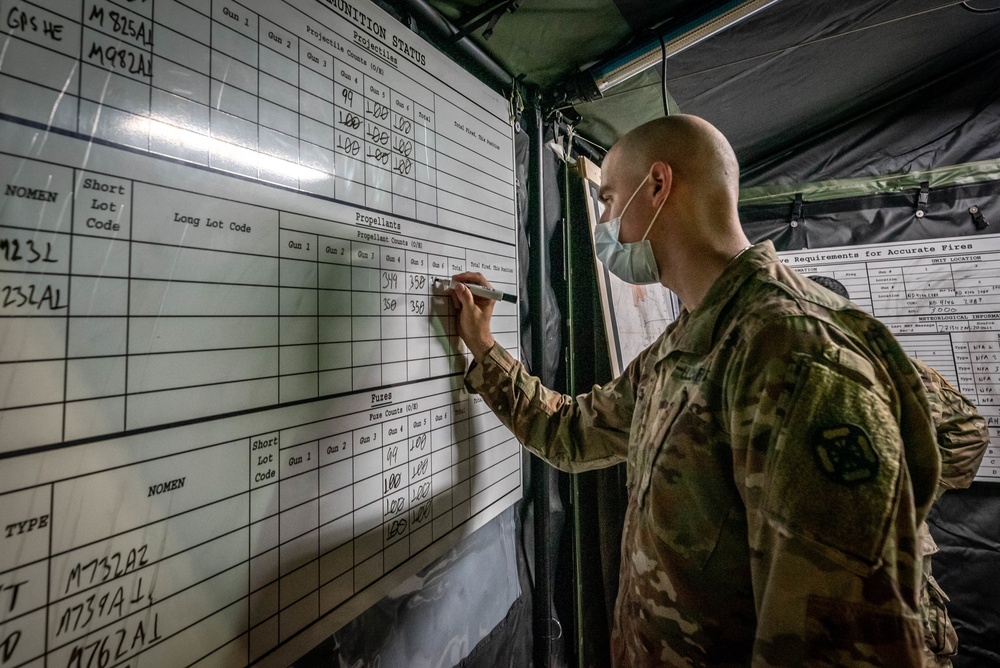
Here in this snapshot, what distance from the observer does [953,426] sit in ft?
3.65

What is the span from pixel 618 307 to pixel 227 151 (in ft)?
3.62

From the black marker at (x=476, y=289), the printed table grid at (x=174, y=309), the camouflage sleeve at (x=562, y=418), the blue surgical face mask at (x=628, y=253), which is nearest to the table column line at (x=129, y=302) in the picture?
the printed table grid at (x=174, y=309)

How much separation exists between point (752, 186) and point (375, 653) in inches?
88.9

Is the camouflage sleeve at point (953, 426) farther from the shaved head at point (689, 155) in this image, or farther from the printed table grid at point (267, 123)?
the printed table grid at point (267, 123)

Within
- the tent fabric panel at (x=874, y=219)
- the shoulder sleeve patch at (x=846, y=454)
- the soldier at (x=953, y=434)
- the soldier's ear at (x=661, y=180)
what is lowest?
the soldier at (x=953, y=434)

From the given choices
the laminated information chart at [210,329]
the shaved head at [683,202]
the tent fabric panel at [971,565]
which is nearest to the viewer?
the laminated information chart at [210,329]

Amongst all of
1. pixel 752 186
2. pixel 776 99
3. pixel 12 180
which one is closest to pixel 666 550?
pixel 12 180

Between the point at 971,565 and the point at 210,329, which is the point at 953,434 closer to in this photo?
the point at 971,565

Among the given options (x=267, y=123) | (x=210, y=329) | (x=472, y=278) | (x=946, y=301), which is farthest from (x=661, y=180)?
(x=946, y=301)

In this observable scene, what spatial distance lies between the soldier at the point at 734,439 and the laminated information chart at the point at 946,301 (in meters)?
1.48

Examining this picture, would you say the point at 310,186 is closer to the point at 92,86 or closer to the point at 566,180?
the point at 92,86

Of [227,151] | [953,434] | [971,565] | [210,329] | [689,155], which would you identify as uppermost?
[689,155]

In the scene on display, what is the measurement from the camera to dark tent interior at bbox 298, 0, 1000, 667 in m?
0.94

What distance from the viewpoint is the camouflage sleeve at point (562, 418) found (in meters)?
0.88
